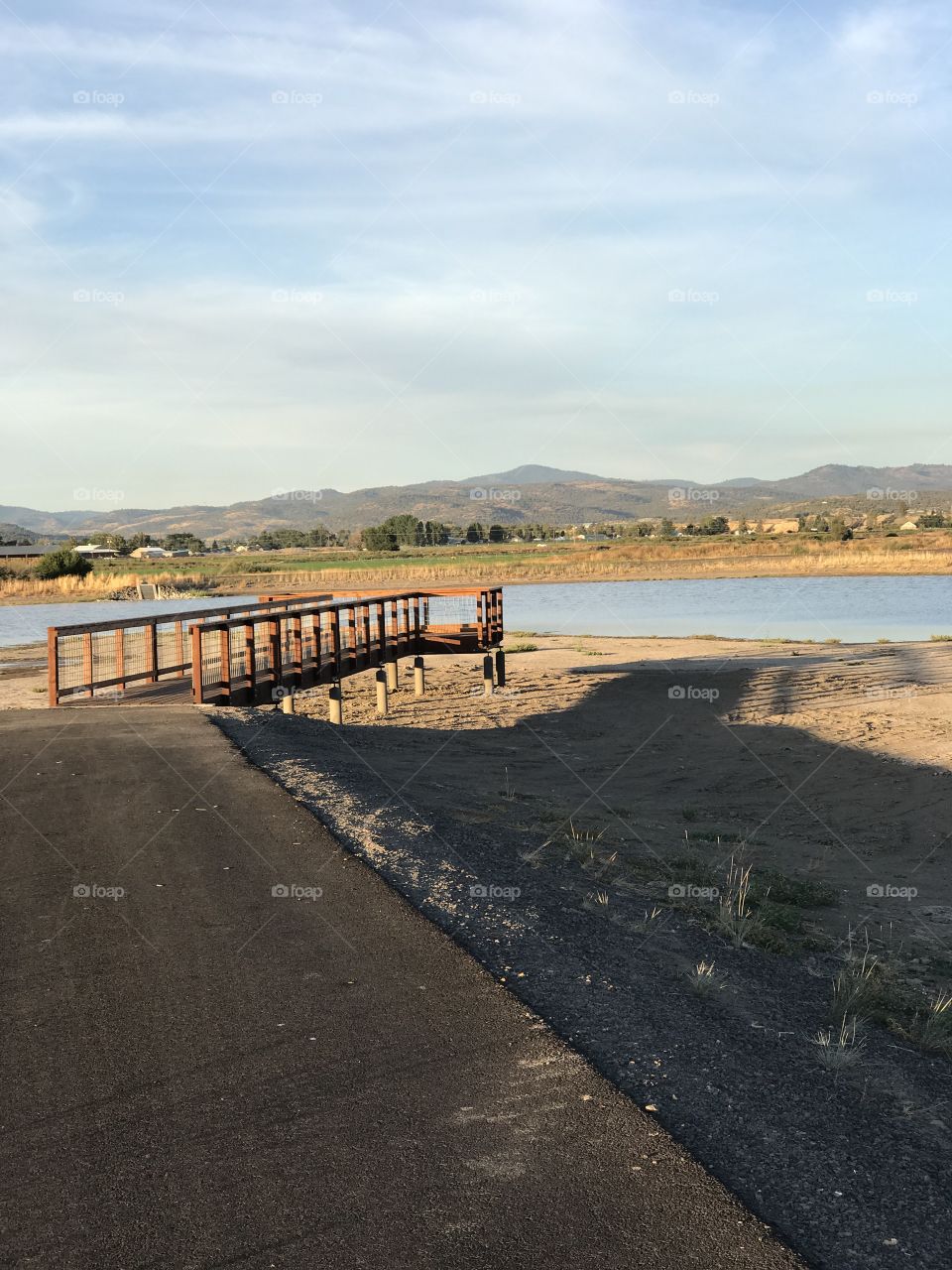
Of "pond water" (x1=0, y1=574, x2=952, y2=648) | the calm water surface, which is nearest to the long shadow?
"pond water" (x1=0, y1=574, x2=952, y2=648)

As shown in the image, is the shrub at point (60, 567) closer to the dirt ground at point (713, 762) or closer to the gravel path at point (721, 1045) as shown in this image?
the dirt ground at point (713, 762)

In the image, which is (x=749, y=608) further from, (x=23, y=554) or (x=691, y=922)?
(x=23, y=554)

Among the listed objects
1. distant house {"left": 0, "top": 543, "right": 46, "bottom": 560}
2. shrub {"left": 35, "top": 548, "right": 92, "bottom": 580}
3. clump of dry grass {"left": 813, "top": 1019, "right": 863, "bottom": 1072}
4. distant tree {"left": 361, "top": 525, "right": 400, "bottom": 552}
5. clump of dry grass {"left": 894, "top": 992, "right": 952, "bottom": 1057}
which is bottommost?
clump of dry grass {"left": 894, "top": 992, "right": 952, "bottom": 1057}

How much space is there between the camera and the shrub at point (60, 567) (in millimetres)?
70375

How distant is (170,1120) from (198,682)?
12138 millimetres

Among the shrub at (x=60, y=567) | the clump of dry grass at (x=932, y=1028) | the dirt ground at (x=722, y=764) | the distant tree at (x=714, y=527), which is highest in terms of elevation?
the distant tree at (x=714, y=527)

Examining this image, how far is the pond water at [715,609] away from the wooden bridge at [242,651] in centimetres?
1454

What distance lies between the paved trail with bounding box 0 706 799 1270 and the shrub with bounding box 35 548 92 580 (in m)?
66.8

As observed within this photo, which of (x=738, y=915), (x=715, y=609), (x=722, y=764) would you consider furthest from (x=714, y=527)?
(x=738, y=915)

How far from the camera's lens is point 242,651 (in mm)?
22797

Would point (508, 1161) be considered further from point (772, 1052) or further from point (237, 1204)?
point (772, 1052)

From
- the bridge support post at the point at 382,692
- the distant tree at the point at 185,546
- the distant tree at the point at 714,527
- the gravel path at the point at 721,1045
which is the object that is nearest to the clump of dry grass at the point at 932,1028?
the gravel path at the point at 721,1045

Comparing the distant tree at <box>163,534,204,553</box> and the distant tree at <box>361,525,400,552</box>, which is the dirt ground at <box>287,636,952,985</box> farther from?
the distant tree at <box>163,534,204,553</box>

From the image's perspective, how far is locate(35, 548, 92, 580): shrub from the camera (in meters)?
70.4
